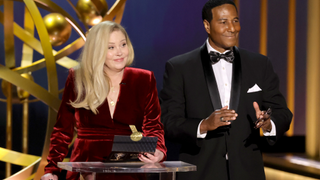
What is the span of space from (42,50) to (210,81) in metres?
1.74

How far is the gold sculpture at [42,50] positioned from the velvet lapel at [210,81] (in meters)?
1.26

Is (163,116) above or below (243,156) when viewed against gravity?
above

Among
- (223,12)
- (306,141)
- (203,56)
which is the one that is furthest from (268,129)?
(306,141)

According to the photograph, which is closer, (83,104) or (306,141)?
(83,104)

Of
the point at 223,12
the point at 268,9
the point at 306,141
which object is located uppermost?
the point at 268,9

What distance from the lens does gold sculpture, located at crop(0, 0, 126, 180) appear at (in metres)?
2.62

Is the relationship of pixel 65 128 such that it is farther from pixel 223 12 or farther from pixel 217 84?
pixel 223 12

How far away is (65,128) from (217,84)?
0.80m

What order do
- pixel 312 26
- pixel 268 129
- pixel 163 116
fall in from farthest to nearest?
pixel 312 26, pixel 163 116, pixel 268 129

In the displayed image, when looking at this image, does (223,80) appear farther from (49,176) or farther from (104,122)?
(49,176)

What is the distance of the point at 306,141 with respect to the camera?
4207 mm

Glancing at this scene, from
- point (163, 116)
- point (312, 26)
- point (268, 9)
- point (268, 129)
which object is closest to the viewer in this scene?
point (268, 129)

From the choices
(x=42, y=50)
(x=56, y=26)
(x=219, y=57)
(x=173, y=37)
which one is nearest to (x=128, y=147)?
(x=219, y=57)

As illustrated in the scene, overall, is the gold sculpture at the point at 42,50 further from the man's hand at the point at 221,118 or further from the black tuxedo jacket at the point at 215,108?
the man's hand at the point at 221,118
